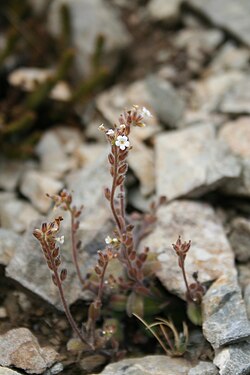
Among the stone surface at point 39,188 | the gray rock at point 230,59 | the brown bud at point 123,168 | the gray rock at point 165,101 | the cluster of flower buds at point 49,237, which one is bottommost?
the cluster of flower buds at point 49,237

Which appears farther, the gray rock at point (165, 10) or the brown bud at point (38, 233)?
the gray rock at point (165, 10)

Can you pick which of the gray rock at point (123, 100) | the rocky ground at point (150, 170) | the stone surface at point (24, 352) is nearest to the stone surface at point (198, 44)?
the rocky ground at point (150, 170)

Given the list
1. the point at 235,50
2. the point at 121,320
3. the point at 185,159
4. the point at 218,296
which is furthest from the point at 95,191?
the point at 235,50

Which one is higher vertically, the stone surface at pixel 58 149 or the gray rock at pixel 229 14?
the gray rock at pixel 229 14

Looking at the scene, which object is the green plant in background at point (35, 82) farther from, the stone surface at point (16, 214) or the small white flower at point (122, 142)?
the small white flower at point (122, 142)

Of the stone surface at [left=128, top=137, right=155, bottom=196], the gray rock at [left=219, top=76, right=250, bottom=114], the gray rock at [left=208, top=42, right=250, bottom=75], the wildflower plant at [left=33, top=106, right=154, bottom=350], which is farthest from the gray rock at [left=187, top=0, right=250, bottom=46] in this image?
the wildflower plant at [left=33, top=106, right=154, bottom=350]

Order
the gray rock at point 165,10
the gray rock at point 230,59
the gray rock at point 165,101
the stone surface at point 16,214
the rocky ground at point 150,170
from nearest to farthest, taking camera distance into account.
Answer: the rocky ground at point 150,170 < the stone surface at point 16,214 < the gray rock at point 165,101 < the gray rock at point 230,59 < the gray rock at point 165,10

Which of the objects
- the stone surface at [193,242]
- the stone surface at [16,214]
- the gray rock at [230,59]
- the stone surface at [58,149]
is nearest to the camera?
the stone surface at [193,242]
